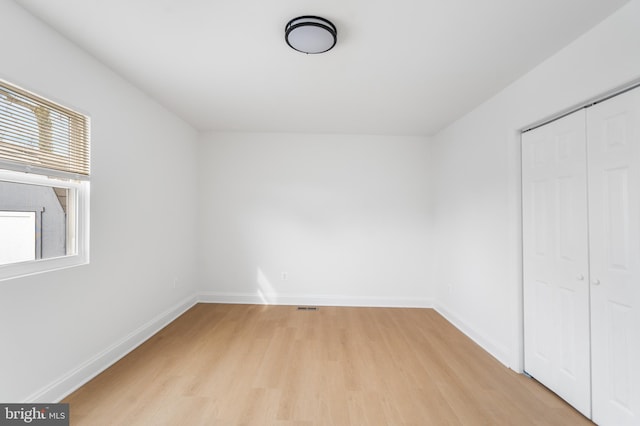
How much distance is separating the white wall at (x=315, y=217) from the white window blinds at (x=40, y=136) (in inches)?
86.6

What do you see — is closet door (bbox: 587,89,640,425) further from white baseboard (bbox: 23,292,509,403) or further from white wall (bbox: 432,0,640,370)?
white baseboard (bbox: 23,292,509,403)

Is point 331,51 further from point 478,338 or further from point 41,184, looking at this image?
point 478,338

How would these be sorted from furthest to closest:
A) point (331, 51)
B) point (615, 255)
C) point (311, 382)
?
point (311, 382) → point (331, 51) → point (615, 255)

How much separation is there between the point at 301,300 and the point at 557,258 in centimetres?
326

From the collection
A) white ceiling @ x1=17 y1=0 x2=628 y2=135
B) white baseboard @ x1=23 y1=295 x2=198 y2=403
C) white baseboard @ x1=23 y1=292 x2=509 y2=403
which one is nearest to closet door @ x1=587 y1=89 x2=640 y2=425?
white ceiling @ x1=17 y1=0 x2=628 y2=135

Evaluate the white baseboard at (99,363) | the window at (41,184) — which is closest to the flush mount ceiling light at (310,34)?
the window at (41,184)

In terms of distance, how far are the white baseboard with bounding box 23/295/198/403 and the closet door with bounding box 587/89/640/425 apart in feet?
12.7

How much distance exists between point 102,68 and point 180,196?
1.78 metres

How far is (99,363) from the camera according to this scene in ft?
7.79

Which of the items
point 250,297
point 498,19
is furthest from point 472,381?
point 250,297

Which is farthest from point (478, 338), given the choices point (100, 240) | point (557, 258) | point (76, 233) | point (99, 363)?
point (76, 233)

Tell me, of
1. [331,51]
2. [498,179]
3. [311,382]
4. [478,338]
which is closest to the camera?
[331,51]

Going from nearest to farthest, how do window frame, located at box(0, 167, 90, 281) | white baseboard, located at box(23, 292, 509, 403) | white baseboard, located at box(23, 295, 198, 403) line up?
window frame, located at box(0, 167, 90, 281), white baseboard, located at box(23, 295, 198, 403), white baseboard, located at box(23, 292, 509, 403)

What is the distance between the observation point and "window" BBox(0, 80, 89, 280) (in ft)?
5.72
